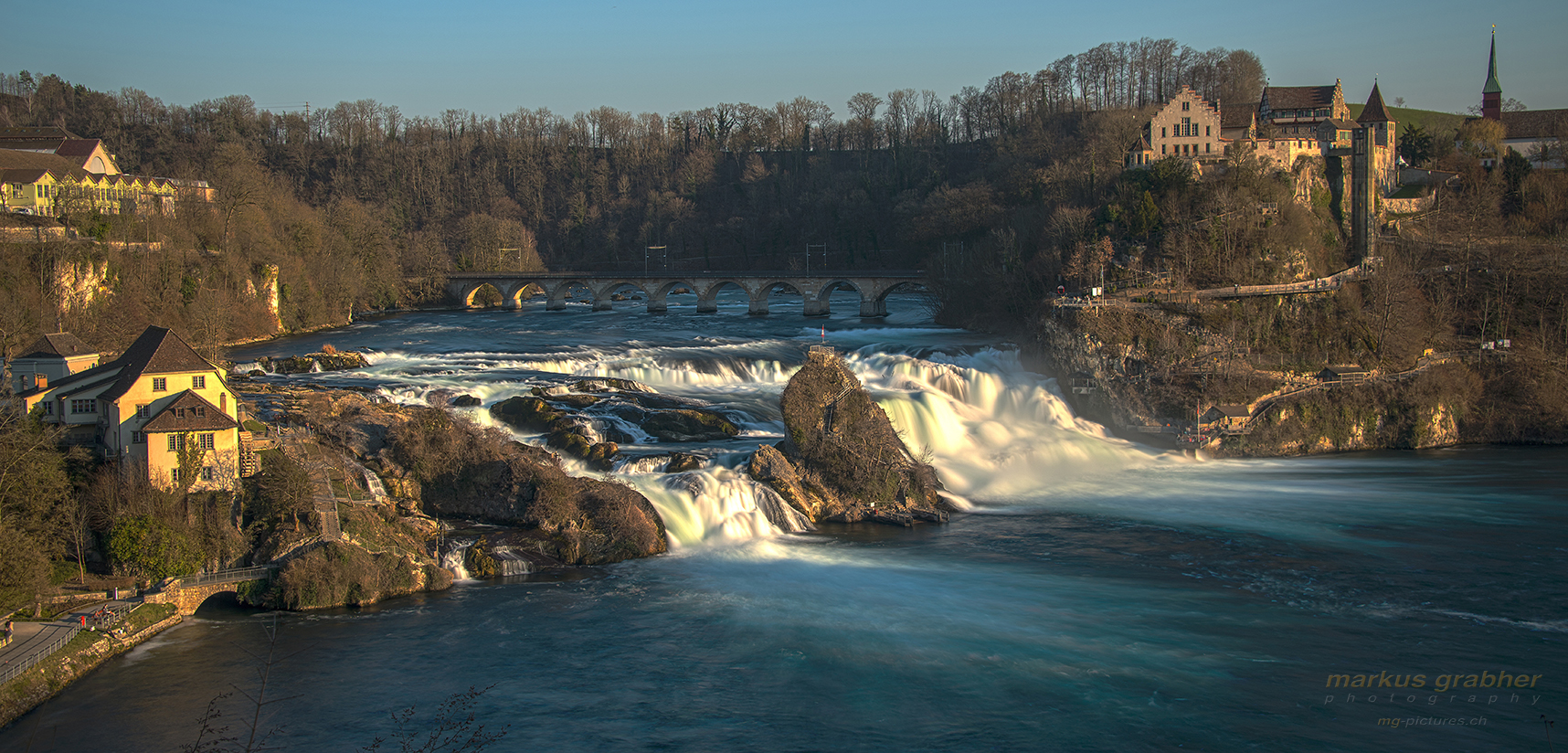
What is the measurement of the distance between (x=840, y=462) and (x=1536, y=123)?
6403 cm

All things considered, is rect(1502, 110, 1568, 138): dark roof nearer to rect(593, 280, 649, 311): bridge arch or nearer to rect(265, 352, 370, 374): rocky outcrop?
rect(593, 280, 649, 311): bridge arch

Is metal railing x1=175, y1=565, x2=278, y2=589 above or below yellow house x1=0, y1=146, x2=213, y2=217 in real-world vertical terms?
below

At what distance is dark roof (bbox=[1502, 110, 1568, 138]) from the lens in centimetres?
6756

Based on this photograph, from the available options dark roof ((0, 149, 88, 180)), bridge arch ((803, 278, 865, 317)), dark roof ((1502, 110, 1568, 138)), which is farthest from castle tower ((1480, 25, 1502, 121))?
dark roof ((0, 149, 88, 180))

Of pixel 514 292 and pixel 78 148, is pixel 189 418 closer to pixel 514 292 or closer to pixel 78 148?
pixel 78 148

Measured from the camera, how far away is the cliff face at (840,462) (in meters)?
31.5

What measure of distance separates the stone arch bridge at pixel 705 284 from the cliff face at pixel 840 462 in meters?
40.3

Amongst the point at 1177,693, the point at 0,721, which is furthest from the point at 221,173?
the point at 1177,693

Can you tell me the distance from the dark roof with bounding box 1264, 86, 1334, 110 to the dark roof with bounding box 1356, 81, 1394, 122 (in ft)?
9.00

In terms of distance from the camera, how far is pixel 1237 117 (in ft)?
205

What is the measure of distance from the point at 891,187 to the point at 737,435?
82.5 m

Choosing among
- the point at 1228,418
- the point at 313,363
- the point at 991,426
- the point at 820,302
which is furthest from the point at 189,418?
the point at 820,302

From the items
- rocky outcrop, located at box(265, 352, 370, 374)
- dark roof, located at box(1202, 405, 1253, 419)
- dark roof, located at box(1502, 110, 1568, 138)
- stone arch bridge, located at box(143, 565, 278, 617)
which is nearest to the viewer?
stone arch bridge, located at box(143, 565, 278, 617)

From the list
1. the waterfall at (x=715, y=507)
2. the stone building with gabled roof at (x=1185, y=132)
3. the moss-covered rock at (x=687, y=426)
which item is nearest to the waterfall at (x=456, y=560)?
the waterfall at (x=715, y=507)
